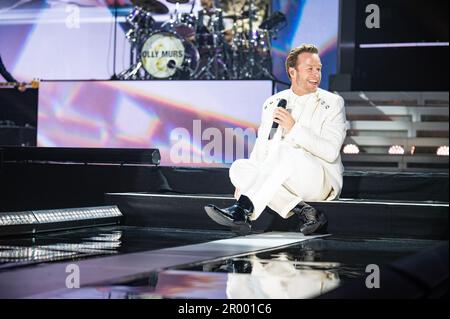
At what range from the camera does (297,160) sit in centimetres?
455

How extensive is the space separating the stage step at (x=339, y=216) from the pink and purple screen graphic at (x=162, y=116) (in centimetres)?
192

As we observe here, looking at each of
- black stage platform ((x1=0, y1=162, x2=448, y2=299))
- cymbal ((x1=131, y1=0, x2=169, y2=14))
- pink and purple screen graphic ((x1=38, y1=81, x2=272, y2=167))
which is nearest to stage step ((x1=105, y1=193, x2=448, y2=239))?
black stage platform ((x1=0, y1=162, x2=448, y2=299))

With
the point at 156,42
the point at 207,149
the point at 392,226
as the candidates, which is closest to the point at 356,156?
the point at 207,149

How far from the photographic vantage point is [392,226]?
4.55 metres

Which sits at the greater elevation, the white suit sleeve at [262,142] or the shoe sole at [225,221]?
the white suit sleeve at [262,142]

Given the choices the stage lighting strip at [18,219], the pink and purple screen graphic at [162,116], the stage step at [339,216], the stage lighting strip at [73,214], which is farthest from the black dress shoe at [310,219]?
the pink and purple screen graphic at [162,116]

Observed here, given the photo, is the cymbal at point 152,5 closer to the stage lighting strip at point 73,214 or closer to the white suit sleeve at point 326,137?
the stage lighting strip at point 73,214

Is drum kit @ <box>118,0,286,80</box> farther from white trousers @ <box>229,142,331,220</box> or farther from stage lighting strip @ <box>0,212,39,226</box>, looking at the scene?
stage lighting strip @ <box>0,212,39,226</box>

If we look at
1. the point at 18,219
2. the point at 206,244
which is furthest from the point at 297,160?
the point at 18,219

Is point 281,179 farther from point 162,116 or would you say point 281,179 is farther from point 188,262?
point 162,116

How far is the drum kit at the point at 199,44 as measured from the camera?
27.5ft

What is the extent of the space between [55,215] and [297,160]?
1.43m

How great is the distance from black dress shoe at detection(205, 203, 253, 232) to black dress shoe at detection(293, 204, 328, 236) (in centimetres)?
31

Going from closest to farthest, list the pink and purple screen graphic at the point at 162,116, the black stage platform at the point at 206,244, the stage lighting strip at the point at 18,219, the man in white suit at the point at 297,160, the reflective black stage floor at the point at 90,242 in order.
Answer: the black stage platform at the point at 206,244, the reflective black stage floor at the point at 90,242, the stage lighting strip at the point at 18,219, the man in white suit at the point at 297,160, the pink and purple screen graphic at the point at 162,116
